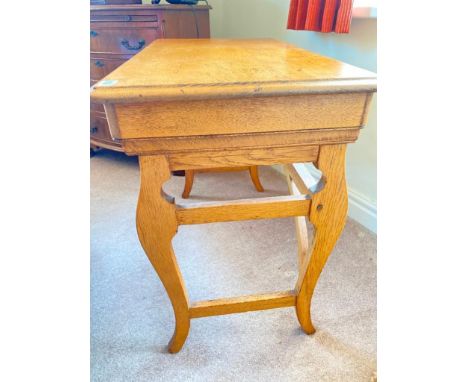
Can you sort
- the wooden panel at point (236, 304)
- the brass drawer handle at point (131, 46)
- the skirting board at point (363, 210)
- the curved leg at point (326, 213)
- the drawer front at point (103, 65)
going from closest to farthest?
the curved leg at point (326, 213), the wooden panel at point (236, 304), the skirting board at point (363, 210), the brass drawer handle at point (131, 46), the drawer front at point (103, 65)

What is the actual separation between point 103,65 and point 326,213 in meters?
1.71

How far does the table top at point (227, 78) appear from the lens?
61 cm

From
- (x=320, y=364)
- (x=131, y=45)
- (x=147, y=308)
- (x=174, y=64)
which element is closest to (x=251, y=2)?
(x=131, y=45)

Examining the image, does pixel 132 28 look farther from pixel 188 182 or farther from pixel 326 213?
pixel 326 213

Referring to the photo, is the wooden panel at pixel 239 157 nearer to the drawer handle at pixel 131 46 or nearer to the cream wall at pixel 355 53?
the cream wall at pixel 355 53

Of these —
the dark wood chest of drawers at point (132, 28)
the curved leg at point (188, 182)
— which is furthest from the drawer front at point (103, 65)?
the curved leg at point (188, 182)

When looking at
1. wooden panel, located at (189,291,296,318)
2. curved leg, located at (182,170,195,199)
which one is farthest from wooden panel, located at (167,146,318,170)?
curved leg, located at (182,170,195,199)

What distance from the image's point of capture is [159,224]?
76 centimetres

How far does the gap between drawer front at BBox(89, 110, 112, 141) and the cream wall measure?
1059mm

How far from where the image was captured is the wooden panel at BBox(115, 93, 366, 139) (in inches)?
24.9

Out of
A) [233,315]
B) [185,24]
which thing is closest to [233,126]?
[233,315]

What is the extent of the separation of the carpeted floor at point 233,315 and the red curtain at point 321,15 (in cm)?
78
